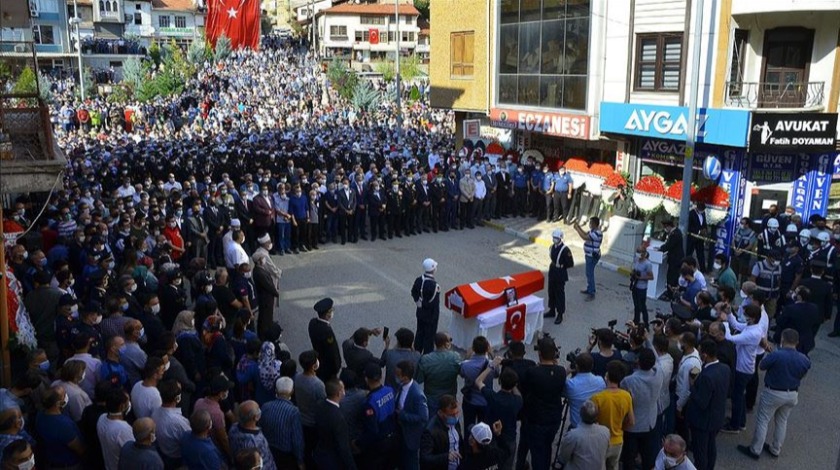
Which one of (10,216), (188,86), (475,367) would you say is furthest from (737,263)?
(188,86)

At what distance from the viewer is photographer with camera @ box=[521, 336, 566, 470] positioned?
6898 millimetres

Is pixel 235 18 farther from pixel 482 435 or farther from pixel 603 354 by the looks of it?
pixel 482 435

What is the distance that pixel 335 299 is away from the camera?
45.2 ft

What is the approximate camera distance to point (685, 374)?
7559 mm

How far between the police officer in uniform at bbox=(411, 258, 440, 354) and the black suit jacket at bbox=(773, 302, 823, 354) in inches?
191

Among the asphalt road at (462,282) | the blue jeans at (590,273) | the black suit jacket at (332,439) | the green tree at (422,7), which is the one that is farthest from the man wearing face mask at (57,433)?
the green tree at (422,7)

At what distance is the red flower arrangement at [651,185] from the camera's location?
16.8 metres

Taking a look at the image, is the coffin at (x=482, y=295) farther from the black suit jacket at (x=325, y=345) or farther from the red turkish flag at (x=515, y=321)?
the black suit jacket at (x=325, y=345)

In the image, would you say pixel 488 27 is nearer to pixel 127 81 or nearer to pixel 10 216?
pixel 10 216

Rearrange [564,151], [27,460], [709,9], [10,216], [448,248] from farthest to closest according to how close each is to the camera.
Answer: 1. [564,151]
2. [448,248]
3. [709,9]
4. [10,216]
5. [27,460]

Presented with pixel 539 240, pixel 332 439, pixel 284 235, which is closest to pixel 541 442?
pixel 332 439

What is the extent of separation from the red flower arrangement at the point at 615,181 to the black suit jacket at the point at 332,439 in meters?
13.3

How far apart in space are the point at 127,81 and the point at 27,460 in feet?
156

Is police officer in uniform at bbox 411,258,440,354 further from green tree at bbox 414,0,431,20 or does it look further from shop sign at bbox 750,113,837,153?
green tree at bbox 414,0,431,20
